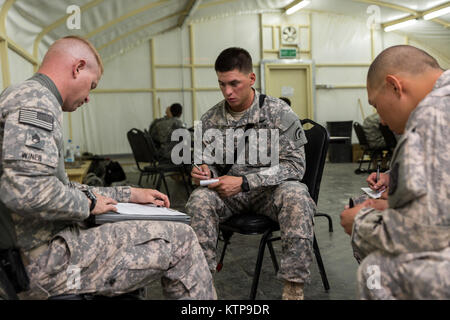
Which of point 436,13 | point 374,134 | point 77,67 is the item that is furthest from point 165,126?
point 436,13

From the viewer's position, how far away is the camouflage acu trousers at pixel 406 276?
35.4 inches

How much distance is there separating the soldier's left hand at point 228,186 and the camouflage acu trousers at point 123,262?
2.40 ft

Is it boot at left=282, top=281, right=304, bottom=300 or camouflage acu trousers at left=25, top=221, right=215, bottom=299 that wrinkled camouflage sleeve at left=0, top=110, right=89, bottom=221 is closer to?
camouflage acu trousers at left=25, top=221, right=215, bottom=299

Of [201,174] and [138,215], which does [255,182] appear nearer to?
[201,174]

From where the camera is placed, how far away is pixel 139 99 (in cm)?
1034

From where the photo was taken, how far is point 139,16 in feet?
24.3

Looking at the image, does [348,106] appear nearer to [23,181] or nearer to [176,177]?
[176,177]

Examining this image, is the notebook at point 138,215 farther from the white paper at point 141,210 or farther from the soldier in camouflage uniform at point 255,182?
the soldier in camouflage uniform at point 255,182

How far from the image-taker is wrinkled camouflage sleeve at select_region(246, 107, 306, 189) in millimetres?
2057

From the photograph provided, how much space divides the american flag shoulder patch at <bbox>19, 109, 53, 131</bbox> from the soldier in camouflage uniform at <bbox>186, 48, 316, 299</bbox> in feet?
3.39

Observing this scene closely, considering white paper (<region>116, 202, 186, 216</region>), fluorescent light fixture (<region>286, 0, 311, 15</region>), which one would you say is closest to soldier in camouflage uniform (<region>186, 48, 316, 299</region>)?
white paper (<region>116, 202, 186, 216</region>)

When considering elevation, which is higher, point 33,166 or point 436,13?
point 436,13

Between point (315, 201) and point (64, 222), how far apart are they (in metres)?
1.32

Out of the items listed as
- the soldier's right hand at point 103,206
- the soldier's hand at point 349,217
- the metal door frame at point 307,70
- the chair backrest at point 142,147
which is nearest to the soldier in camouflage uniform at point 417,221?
the soldier's hand at point 349,217
